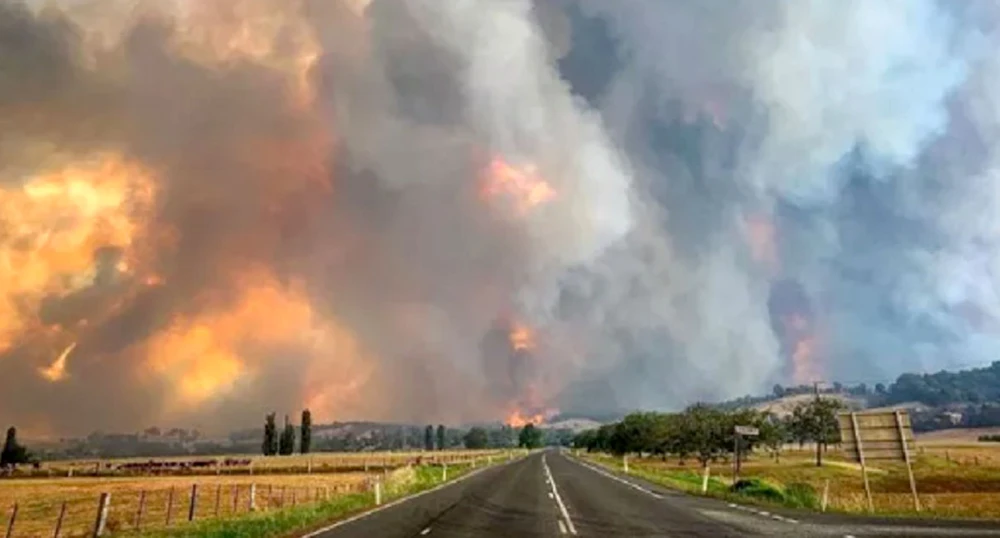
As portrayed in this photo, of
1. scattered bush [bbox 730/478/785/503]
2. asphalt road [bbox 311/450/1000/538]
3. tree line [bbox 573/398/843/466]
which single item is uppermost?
tree line [bbox 573/398/843/466]

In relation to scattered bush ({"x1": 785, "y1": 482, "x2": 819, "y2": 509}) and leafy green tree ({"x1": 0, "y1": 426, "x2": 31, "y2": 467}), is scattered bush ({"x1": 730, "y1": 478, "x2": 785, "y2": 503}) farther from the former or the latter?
leafy green tree ({"x1": 0, "y1": 426, "x2": 31, "y2": 467})

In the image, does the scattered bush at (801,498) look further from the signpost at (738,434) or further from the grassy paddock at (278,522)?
the grassy paddock at (278,522)

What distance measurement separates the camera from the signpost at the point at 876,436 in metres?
32.4

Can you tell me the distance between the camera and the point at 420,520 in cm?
2650

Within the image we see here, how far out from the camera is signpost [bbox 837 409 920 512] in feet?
106

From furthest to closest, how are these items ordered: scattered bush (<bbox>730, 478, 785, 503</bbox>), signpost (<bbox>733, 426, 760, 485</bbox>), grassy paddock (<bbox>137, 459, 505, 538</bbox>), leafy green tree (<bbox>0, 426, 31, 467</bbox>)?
leafy green tree (<bbox>0, 426, 31, 467</bbox>), signpost (<bbox>733, 426, 760, 485</bbox>), scattered bush (<bbox>730, 478, 785, 503</bbox>), grassy paddock (<bbox>137, 459, 505, 538</bbox>)

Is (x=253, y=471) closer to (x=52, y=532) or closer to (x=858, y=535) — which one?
(x=52, y=532)

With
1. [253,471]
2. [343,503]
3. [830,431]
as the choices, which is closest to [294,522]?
[343,503]

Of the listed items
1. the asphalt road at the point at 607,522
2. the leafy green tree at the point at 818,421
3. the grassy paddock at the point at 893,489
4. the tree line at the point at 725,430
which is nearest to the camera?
the asphalt road at the point at 607,522

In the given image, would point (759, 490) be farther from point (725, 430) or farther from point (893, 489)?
point (725, 430)

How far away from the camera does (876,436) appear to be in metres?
33.2

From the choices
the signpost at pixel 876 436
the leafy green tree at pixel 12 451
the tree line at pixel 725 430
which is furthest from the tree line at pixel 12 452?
the signpost at pixel 876 436

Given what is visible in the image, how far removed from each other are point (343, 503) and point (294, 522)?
855 cm

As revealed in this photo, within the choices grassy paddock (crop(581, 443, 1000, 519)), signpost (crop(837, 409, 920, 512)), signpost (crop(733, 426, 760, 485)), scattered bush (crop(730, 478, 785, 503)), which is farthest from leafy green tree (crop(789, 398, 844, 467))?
signpost (crop(837, 409, 920, 512))
